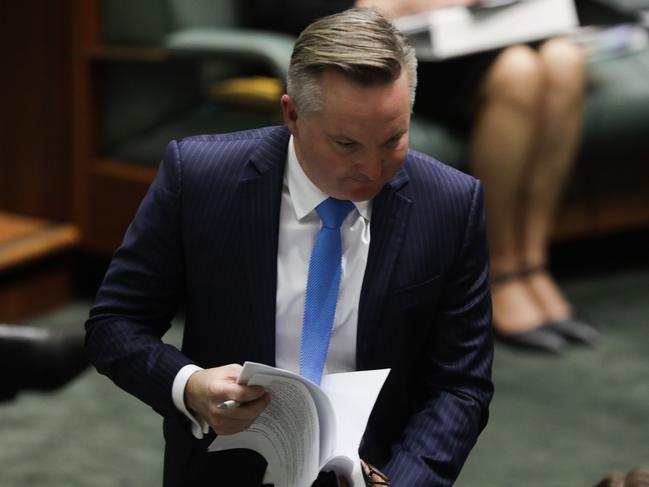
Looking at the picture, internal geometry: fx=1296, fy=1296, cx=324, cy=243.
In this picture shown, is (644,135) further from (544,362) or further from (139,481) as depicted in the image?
(139,481)

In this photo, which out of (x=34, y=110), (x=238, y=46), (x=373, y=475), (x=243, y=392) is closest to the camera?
(x=243, y=392)

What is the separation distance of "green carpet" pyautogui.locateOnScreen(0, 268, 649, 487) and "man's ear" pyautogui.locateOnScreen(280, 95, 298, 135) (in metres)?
1.09

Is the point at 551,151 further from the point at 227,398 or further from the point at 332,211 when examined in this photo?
the point at 227,398

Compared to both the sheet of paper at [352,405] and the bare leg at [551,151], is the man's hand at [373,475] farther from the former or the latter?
the bare leg at [551,151]

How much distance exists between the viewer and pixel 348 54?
1180 millimetres

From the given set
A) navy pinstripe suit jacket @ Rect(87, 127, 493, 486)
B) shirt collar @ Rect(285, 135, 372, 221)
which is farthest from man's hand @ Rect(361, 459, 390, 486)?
shirt collar @ Rect(285, 135, 372, 221)

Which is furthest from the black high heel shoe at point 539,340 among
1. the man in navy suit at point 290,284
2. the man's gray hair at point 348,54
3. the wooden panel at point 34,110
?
the man's gray hair at point 348,54

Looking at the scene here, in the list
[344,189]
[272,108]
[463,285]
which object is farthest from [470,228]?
[272,108]

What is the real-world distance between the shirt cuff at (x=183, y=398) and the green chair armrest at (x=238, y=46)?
55.0 inches

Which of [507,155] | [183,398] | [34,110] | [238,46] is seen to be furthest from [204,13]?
[183,398]

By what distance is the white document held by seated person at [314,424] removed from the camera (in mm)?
1194

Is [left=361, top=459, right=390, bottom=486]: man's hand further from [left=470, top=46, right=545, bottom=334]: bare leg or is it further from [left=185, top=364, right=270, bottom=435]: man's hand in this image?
[left=470, top=46, right=545, bottom=334]: bare leg

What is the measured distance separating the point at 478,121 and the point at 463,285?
58.8 inches

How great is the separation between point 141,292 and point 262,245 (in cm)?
13
